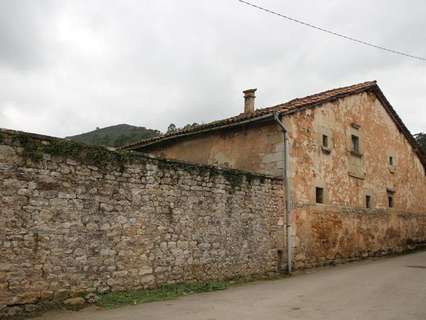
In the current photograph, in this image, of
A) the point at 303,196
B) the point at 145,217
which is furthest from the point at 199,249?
the point at 303,196

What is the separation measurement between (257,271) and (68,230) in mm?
5596

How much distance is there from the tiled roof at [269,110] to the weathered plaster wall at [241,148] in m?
0.32

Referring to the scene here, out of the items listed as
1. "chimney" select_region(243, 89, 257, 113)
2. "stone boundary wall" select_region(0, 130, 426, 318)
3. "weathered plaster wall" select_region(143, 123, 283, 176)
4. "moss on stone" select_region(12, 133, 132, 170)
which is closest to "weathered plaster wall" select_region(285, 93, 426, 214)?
"weathered plaster wall" select_region(143, 123, 283, 176)

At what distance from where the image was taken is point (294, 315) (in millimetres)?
6895

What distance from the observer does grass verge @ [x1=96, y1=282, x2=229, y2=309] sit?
7875mm

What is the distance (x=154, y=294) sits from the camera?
864cm

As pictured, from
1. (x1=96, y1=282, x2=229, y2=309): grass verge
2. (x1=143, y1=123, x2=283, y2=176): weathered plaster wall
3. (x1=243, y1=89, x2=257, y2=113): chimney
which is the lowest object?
(x1=96, y1=282, x2=229, y2=309): grass verge

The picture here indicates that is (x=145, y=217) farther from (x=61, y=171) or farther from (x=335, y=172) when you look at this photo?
(x=335, y=172)

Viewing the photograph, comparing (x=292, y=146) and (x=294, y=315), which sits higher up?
(x=292, y=146)

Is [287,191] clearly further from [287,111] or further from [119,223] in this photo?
[119,223]

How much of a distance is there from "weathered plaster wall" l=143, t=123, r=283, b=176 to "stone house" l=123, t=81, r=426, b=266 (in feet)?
0.10

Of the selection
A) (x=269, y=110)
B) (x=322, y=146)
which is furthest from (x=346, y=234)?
(x=269, y=110)

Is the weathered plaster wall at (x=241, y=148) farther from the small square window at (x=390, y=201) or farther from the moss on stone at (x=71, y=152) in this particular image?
the small square window at (x=390, y=201)

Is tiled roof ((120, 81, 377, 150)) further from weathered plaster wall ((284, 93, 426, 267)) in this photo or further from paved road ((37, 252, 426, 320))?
paved road ((37, 252, 426, 320))
